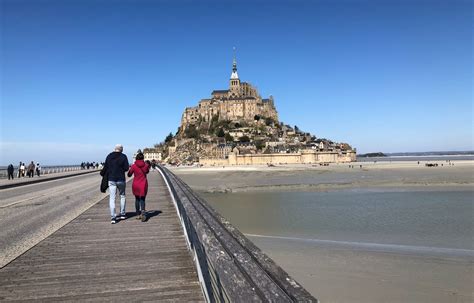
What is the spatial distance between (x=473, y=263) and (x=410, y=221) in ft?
22.7

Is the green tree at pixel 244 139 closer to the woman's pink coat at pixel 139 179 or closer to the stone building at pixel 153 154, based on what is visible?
the stone building at pixel 153 154

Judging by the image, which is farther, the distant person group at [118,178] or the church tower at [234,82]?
the church tower at [234,82]

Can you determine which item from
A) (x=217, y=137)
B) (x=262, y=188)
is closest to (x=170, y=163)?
(x=217, y=137)

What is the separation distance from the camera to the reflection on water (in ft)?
40.7

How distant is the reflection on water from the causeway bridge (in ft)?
24.4

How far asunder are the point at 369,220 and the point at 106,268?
44.9ft

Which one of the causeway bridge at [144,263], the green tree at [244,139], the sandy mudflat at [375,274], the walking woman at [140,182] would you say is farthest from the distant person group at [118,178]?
the green tree at [244,139]

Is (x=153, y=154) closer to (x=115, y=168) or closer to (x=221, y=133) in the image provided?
(x=221, y=133)

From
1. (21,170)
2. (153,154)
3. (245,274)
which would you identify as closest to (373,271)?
(245,274)

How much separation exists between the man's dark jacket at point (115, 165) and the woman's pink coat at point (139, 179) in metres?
0.34

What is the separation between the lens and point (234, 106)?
→ 134250mm

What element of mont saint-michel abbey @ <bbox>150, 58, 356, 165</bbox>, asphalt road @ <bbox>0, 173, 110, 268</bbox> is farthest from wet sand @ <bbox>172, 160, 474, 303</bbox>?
mont saint-michel abbey @ <bbox>150, 58, 356, 165</bbox>

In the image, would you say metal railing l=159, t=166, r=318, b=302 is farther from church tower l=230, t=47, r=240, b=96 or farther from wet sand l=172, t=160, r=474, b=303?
church tower l=230, t=47, r=240, b=96

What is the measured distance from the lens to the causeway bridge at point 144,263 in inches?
76.1
